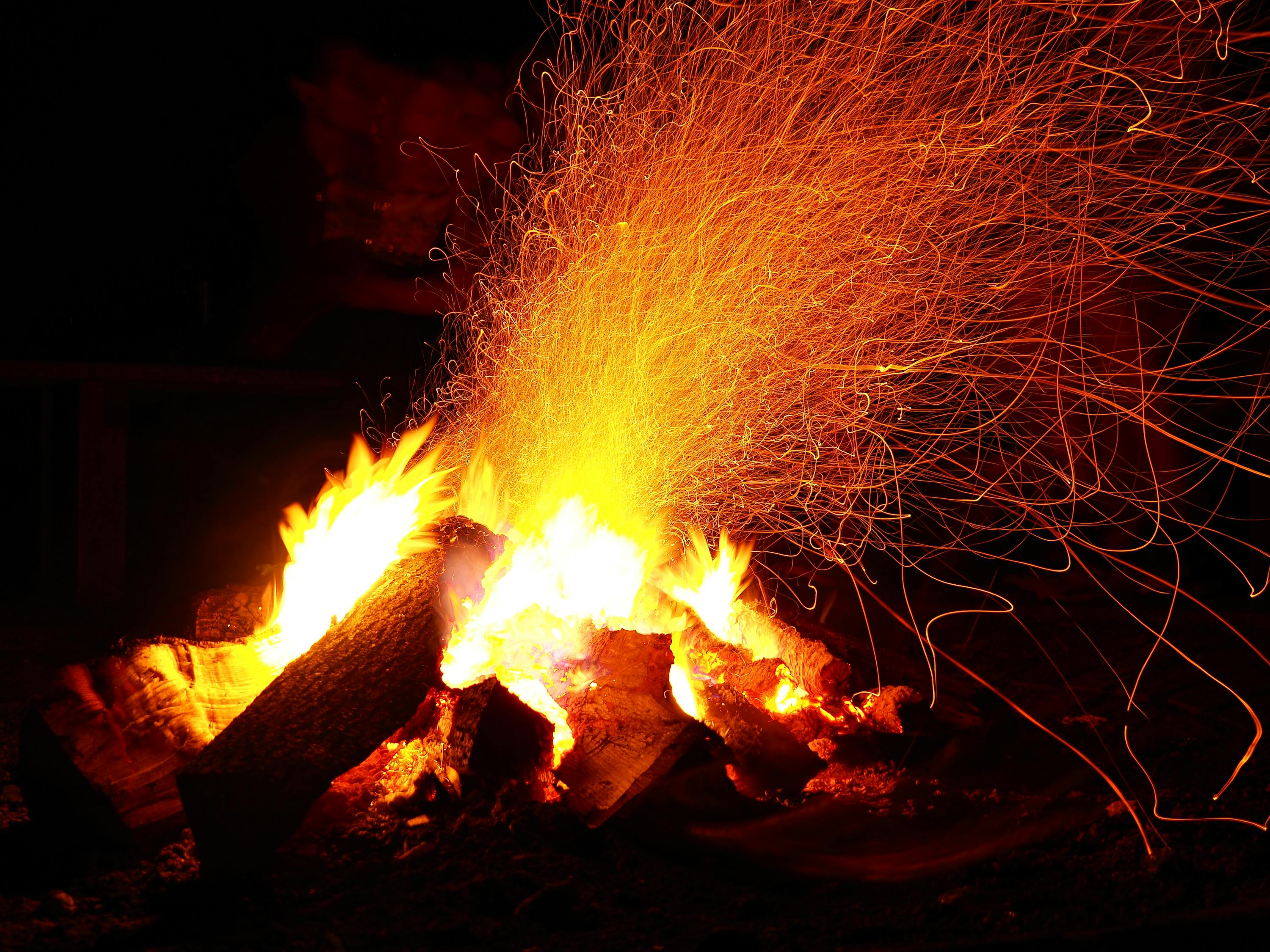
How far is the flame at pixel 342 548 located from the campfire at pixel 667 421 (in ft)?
0.06

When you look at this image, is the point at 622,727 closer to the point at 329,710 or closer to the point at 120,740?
the point at 329,710

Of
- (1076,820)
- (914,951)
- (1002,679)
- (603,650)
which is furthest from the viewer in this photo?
(1002,679)

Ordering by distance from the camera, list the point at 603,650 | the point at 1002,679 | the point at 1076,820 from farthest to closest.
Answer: the point at 1002,679, the point at 603,650, the point at 1076,820

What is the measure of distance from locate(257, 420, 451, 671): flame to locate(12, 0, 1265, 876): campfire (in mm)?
17

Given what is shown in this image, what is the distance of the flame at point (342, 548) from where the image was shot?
151 inches

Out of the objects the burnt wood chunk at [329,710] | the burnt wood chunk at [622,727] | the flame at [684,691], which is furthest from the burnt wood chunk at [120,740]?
the flame at [684,691]

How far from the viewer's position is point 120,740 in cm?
298

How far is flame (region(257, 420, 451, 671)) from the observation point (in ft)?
12.6

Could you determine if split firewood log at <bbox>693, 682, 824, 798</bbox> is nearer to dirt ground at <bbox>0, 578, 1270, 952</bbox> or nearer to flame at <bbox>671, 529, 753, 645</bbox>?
dirt ground at <bbox>0, 578, 1270, 952</bbox>

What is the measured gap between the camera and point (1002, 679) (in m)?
4.86

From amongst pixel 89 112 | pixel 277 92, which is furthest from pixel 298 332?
pixel 89 112

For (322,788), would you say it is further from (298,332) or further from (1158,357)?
(1158,357)

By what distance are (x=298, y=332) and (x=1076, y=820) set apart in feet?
19.5

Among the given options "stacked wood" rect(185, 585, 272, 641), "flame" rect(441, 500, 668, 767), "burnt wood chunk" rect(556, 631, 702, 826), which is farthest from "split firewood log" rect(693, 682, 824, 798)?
"stacked wood" rect(185, 585, 272, 641)
